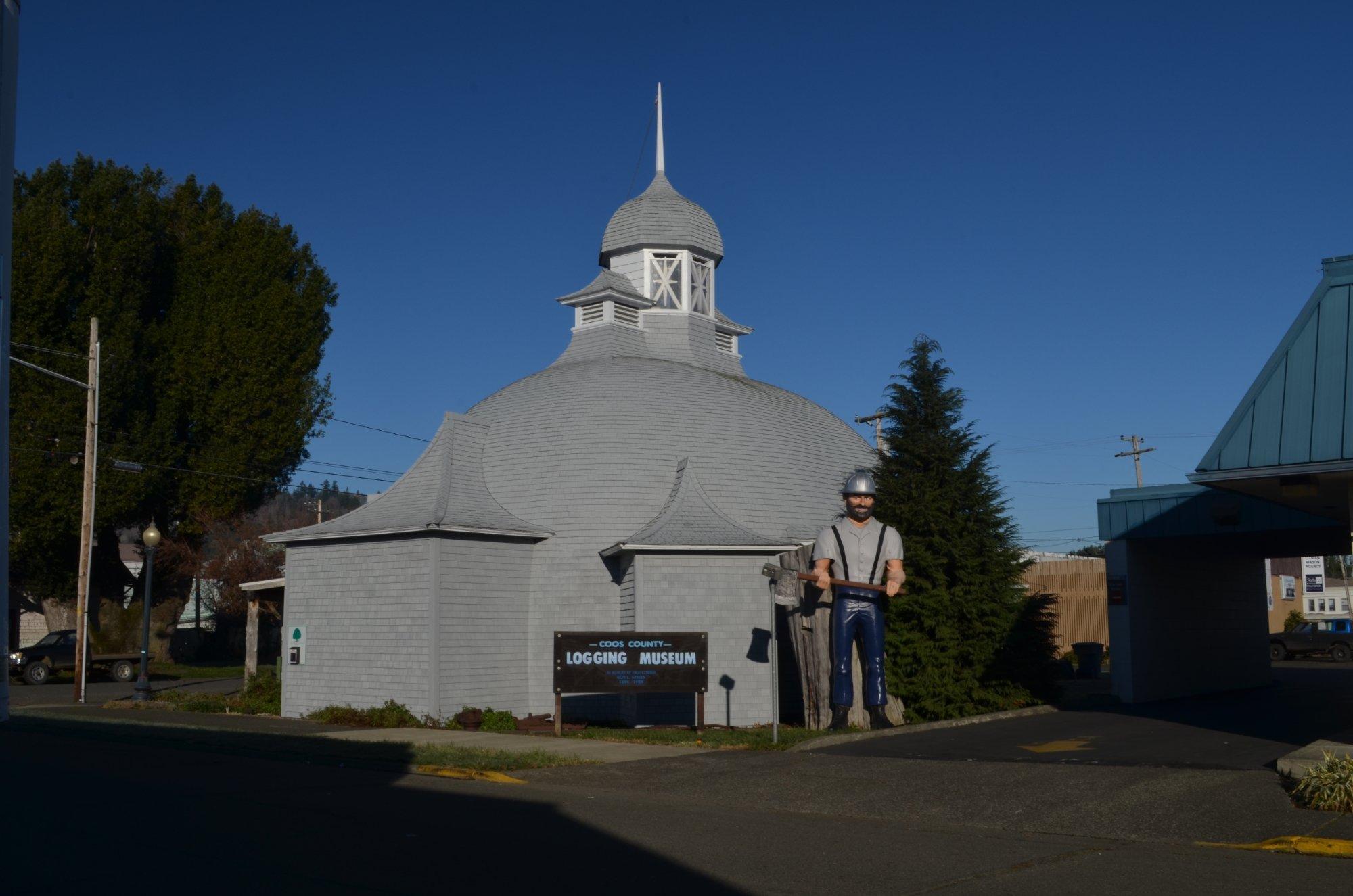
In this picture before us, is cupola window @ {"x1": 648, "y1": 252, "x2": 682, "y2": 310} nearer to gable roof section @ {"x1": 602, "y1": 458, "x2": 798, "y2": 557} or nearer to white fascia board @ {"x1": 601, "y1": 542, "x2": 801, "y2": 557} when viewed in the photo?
gable roof section @ {"x1": 602, "y1": 458, "x2": 798, "y2": 557}

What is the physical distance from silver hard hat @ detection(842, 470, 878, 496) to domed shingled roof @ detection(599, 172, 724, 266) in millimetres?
16838

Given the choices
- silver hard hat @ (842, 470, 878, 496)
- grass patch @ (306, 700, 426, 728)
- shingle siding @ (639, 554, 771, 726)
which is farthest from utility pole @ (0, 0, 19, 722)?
shingle siding @ (639, 554, 771, 726)

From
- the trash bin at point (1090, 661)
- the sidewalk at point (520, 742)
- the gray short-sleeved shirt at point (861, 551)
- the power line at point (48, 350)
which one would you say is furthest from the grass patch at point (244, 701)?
the trash bin at point (1090, 661)

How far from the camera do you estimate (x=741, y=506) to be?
25000 millimetres

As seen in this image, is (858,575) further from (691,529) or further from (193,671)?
(193,671)

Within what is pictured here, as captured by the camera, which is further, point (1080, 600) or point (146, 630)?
point (1080, 600)

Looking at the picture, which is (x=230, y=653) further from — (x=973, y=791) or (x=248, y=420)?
(x=973, y=791)

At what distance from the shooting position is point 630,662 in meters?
19.8

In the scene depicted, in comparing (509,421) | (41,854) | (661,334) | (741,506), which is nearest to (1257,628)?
(741,506)

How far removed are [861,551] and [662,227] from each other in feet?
58.7

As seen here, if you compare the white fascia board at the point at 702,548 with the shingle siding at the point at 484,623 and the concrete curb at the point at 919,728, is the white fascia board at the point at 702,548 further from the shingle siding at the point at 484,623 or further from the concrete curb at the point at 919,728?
the concrete curb at the point at 919,728

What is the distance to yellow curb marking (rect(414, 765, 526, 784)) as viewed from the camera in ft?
46.4

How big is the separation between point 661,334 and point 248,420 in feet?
70.9

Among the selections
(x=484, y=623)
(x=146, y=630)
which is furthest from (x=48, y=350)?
(x=484, y=623)
